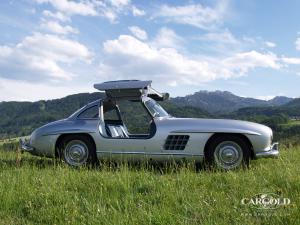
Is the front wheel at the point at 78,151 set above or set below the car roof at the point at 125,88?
below

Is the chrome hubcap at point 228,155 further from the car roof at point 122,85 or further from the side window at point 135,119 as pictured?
the car roof at point 122,85

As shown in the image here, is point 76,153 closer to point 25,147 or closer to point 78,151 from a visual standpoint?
point 78,151

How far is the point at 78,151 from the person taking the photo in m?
8.93

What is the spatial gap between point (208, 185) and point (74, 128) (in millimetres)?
3983

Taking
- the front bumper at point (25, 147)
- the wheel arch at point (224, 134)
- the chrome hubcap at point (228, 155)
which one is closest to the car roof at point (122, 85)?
the wheel arch at point (224, 134)

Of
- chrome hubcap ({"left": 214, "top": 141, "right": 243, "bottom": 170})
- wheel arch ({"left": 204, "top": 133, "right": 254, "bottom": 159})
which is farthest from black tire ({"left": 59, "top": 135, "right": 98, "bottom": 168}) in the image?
chrome hubcap ({"left": 214, "top": 141, "right": 243, "bottom": 170})

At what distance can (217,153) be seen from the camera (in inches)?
318

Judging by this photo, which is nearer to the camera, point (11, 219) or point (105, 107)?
point (11, 219)

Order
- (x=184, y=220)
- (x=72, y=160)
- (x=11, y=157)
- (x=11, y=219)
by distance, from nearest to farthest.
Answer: (x=184, y=220) → (x=11, y=219) → (x=72, y=160) → (x=11, y=157)

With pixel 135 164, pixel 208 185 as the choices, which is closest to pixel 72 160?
pixel 135 164

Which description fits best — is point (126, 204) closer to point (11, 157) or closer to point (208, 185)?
point (208, 185)

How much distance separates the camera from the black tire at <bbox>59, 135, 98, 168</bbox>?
8883mm
